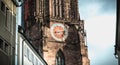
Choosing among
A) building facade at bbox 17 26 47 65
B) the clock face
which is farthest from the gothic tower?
building facade at bbox 17 26 47 65

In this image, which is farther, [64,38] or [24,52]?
[64,38]

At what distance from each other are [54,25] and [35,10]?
14.6 ft

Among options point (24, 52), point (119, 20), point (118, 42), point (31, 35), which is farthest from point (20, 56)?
point (31, 35)

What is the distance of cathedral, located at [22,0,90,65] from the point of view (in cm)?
9356

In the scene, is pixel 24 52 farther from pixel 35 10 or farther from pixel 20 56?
pixel 35 10

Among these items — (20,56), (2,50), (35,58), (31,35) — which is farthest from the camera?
(31,35)

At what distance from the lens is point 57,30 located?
9606 centimetres

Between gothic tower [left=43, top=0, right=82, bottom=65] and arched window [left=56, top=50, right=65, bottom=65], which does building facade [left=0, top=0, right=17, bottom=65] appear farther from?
arched window [left=56, top=50, right=65, bottom=65]

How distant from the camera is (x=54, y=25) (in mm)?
96875

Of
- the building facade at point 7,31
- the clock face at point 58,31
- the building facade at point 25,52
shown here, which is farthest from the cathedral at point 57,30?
the building facade at point 7,31

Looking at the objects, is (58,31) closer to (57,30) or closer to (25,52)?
(57,30)

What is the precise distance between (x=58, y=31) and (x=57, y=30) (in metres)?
0.32

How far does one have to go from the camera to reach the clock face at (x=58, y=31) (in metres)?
95.2

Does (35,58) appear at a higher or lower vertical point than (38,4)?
lower
